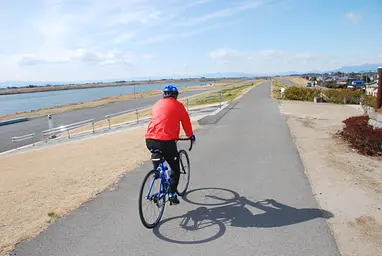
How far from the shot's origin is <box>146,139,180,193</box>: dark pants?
4016mm

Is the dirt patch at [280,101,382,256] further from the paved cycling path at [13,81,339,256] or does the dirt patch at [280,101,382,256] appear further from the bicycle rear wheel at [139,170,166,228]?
the bicycle rear wheel at [139,170,166,228]

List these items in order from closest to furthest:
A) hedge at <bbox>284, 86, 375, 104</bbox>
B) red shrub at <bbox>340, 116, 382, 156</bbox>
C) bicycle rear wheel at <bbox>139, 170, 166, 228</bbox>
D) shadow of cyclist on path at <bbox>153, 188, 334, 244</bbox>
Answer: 1. shadow of cyclist on path at <bbox>153, 188, 334, 244</bbox>
2. bicycle rear wheel at <bbox>139, 170, 166, 228</bbox>
3. red shrub at <bbox>340, 116, 382, 156</bbox>
4. hedge at <bbox>284, 86, 375, 104</bbox>

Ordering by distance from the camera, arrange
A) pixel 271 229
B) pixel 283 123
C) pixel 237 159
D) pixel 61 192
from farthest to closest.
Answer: pixel 283 123, pixel 237 159, pixel 61 192, pixel 271 229

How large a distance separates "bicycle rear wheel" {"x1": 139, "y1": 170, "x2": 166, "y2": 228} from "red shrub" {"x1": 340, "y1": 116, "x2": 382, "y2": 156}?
590cm

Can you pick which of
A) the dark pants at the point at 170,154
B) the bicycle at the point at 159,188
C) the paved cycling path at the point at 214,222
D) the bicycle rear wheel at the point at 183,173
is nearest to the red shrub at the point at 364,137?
the paved cycling path at the point at 214,222

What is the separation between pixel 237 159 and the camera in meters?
7.33

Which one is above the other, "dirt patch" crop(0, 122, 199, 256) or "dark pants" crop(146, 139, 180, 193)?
"dark pants" crop(146, 139, 180, 193)

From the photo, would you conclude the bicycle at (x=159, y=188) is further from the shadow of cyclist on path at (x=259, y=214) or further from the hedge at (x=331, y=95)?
the hedge at (x=331, y=95)

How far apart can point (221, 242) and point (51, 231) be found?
2.25 m

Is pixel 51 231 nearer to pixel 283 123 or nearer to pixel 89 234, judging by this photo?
pixel 89 234

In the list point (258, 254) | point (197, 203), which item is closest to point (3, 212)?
point (197, 203)

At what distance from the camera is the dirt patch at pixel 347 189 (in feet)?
11.4

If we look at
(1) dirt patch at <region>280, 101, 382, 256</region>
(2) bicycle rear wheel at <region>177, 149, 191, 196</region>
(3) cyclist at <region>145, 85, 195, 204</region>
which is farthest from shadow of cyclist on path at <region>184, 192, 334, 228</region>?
(3) cyclist at <region>145, 85, 195, 204</region>

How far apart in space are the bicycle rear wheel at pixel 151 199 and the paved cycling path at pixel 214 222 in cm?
13
